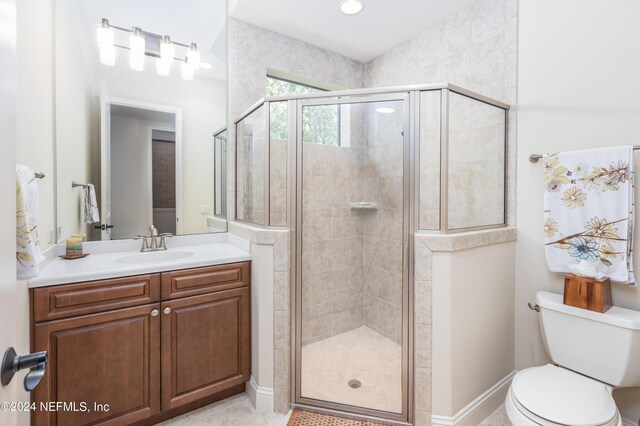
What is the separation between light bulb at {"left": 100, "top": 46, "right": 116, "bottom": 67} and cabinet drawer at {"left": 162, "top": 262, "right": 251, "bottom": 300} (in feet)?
4.93

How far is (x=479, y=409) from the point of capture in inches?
71.6

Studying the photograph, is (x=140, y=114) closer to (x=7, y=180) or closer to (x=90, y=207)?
(x=90, y=207)

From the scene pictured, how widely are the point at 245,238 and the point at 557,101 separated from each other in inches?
84.0

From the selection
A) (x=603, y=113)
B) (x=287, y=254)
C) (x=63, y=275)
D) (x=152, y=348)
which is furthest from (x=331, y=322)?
(x=603, y=113)

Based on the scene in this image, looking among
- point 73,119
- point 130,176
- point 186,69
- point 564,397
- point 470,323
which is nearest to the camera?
point 564,397

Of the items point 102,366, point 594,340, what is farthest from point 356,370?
point 102,366

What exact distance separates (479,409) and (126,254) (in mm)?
2424

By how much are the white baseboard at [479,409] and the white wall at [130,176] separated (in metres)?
2.25

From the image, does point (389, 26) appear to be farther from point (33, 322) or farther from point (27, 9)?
point (33, 322)

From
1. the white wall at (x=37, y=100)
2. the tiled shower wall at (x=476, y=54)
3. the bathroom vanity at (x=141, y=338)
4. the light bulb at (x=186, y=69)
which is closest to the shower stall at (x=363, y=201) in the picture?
the tiled shower wall at (x=476, y=54)

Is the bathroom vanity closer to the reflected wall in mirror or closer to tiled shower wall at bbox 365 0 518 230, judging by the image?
the reflected wall in mirror

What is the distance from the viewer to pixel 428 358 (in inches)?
66.2

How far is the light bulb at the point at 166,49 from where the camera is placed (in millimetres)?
2189

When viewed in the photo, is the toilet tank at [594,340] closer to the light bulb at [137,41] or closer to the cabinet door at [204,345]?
the cabinet door at [204,345]
